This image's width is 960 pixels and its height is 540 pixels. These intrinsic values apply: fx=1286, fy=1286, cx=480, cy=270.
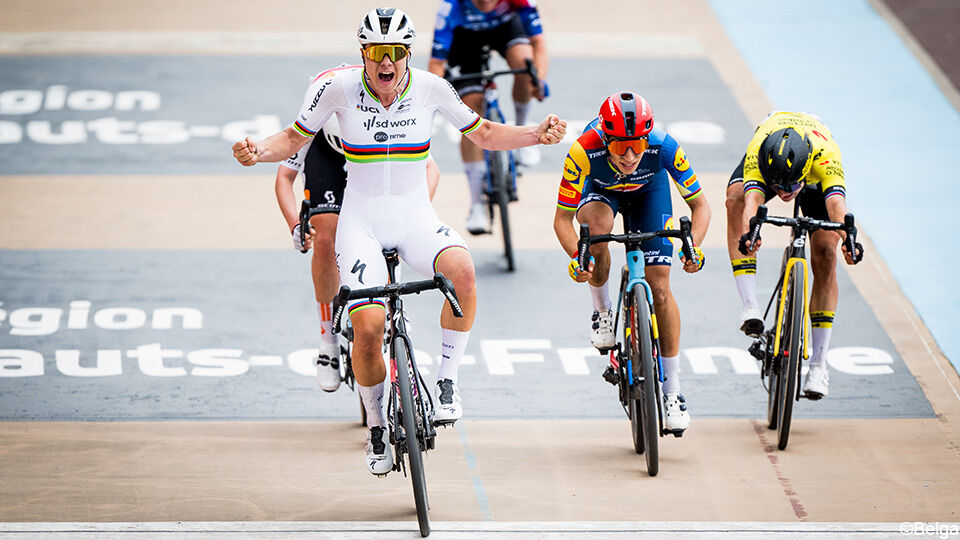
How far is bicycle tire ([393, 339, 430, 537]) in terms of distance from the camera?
5.43 m

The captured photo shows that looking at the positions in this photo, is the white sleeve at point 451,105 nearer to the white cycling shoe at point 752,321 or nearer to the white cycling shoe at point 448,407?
the white cycling shoe at point 448,407

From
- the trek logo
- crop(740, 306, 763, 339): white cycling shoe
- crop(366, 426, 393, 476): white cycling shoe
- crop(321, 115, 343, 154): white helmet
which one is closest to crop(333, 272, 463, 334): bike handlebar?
crop(366, 426, 393, 476): white cycling shoe

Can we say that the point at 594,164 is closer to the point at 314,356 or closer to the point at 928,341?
the point at 314,356

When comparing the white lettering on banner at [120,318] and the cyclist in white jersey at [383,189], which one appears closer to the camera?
the cyclist in white jersey at [383,189]

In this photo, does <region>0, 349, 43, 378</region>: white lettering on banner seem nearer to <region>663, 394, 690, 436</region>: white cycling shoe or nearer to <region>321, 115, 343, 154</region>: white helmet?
<region>321, 115, 343, 154</region>: white helmet

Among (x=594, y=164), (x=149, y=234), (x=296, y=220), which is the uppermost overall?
(x=594, y=164)

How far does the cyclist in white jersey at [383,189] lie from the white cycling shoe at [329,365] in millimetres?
921

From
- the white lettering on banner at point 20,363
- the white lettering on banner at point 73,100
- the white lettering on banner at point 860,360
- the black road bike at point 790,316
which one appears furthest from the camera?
the white lettering on banner at point 73,100

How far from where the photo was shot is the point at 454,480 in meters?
6.33

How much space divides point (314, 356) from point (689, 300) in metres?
2.57

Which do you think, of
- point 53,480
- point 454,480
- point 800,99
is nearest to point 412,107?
point 454,480

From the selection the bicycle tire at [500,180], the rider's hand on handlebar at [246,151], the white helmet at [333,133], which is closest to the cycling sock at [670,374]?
the white helmet at [333,133]

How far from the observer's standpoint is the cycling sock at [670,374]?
6.37 m

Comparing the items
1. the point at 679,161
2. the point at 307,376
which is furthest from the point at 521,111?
the point at 679,161
